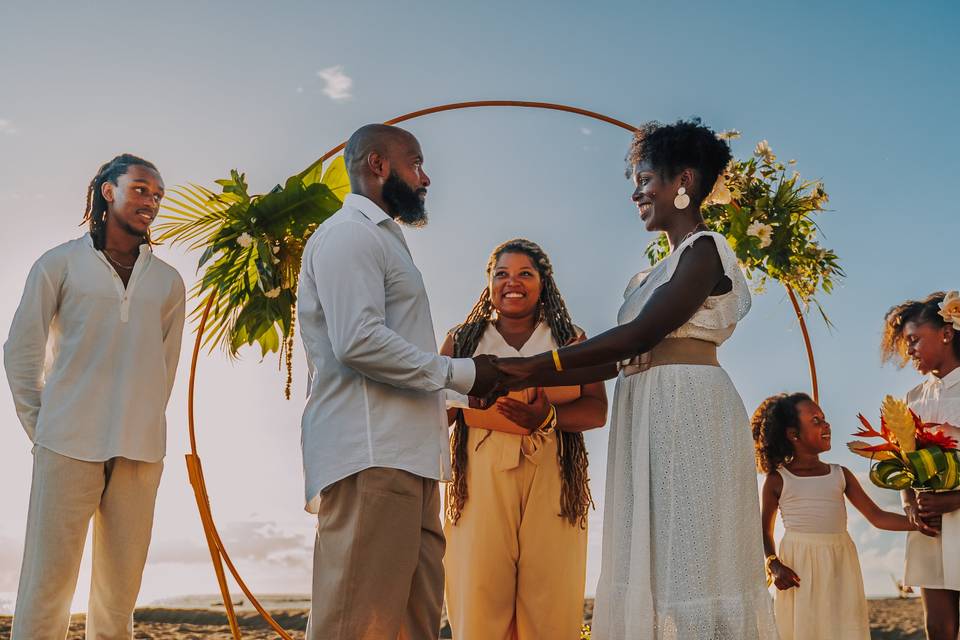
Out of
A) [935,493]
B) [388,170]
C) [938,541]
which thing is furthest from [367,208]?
[938,541]

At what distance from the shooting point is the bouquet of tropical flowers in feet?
16.3

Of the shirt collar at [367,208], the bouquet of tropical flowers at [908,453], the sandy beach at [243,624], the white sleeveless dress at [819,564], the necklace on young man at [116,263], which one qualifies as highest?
the necklace on young man at [116,263]

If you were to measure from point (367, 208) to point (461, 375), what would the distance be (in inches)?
27.7

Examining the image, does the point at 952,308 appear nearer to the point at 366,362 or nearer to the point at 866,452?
the point at 866,452

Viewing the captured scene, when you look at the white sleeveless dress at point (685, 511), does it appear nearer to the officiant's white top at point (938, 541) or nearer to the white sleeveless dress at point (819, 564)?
the officiant's white top at point (938, 541)

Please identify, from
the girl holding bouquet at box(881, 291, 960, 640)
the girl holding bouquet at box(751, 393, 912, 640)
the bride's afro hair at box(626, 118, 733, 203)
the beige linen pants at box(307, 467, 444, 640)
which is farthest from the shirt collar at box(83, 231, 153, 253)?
the girl holding bouquet at box(881, 291, 960, 640)

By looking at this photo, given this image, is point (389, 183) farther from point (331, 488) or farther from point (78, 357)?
point (78, 357)

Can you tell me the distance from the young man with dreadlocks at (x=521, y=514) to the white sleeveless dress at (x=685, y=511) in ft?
3.68

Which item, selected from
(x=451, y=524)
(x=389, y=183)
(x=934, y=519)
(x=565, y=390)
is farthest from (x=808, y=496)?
(x=389, y=183)

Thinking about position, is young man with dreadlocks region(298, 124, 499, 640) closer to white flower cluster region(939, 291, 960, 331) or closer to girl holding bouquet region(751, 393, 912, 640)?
girl holding bouquet region(751, 393, 912, 640)

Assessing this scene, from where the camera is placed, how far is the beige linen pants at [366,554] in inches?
124

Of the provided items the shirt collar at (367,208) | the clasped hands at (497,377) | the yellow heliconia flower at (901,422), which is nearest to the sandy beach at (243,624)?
the yellow heliconia flower at (901,422)

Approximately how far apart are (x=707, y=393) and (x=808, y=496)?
112 inches

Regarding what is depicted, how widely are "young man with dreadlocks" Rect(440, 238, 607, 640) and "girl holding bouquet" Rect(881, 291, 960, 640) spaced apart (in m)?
1.90
